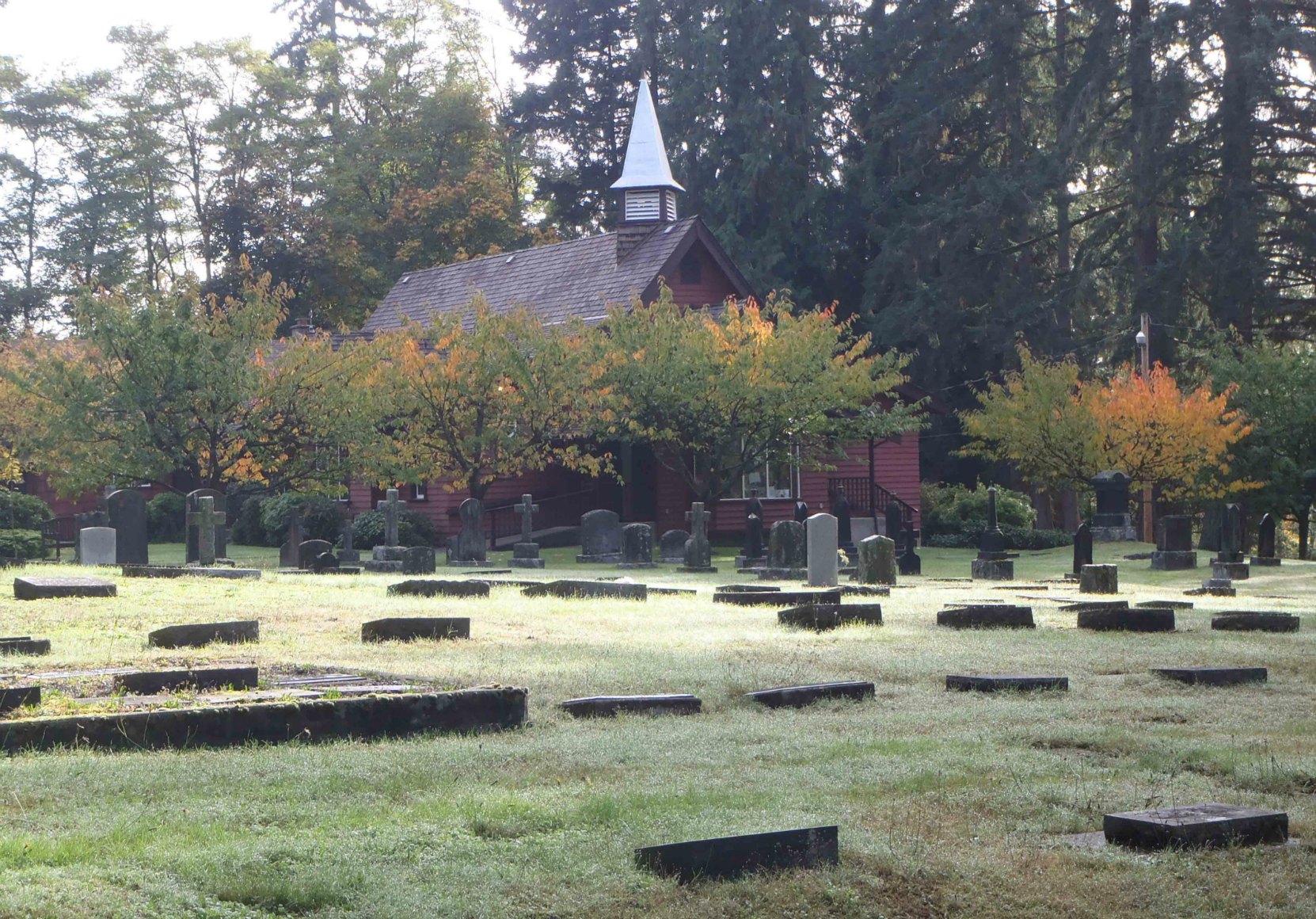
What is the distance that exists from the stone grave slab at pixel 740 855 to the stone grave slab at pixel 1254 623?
32.3ft

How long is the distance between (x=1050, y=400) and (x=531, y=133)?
25.9m

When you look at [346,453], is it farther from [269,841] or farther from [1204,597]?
[269,841]

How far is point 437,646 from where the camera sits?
11.9 meters

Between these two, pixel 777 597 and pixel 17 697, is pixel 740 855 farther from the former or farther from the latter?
pixel 777 597

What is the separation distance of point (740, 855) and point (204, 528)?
2105cm

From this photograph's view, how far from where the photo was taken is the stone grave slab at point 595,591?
58.7ft

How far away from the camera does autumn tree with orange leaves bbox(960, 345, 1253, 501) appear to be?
35562 mm

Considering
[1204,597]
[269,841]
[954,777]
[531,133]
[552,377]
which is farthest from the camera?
[531,133]

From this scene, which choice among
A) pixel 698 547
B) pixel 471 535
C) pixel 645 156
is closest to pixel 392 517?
Result: pixel 471 535

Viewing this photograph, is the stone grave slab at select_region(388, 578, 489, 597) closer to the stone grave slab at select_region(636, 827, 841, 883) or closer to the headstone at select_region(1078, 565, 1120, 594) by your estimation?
the headstone at select_region(1078, 565, 1120, 594)

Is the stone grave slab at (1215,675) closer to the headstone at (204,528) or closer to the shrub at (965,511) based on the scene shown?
the headstone at (204,528)

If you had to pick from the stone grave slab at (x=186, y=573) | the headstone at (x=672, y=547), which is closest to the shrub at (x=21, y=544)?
the stone grave slab at (x=186, y=573)

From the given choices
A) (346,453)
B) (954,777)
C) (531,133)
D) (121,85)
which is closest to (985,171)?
(531,133)

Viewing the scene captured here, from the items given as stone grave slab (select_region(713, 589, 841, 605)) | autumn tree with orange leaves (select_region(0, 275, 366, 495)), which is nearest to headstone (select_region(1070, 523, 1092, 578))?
stone grave slab (select_region(713, 589, 841, 605))
